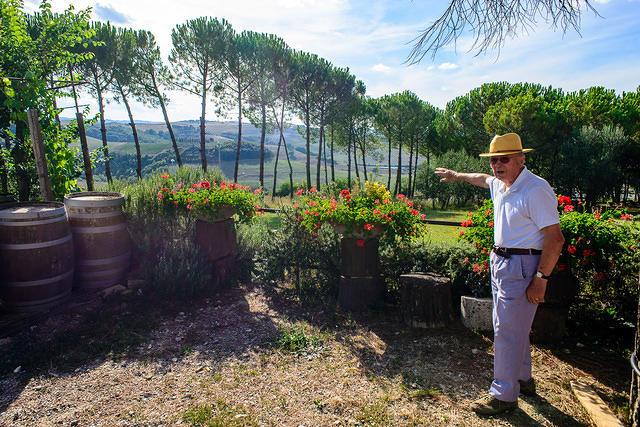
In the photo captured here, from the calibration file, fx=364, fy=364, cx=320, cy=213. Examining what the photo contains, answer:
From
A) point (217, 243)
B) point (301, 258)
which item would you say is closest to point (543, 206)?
point (301, 258)

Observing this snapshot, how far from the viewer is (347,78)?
115 feet

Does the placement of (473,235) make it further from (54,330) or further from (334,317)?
(54,330)

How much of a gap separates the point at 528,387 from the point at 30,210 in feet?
18.6

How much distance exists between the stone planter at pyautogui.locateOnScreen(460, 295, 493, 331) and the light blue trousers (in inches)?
49.3

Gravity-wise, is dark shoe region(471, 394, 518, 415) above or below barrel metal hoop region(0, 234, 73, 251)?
below

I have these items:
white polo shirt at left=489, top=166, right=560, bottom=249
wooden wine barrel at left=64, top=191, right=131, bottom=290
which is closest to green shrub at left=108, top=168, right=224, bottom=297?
wooden wine barrel at left=64, top=191, right=131, bottom=290

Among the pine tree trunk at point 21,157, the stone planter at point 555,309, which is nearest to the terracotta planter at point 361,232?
the stone planter at point 555,309

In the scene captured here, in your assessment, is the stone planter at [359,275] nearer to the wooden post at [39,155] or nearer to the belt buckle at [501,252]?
the belt buckle at [501,252]

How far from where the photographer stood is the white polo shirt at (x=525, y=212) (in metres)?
2.57

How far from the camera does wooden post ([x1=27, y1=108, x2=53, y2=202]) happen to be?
5.10 meters

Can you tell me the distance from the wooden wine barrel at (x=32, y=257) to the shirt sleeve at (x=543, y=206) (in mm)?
5176

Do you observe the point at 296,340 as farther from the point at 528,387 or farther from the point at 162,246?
the point at 162,246

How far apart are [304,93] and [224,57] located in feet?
28.5

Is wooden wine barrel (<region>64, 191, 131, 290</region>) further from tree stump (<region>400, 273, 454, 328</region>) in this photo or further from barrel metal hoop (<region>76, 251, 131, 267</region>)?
tree stump (<region>400, 273, 454, 328</region>)
